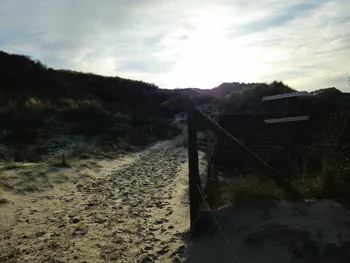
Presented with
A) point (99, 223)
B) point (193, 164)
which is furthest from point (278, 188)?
point (99, 223)

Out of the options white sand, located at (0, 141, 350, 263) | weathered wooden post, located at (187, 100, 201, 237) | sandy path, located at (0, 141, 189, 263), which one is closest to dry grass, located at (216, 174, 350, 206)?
white sand, located at (0, 141, 350, 263)

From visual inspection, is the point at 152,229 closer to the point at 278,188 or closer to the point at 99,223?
the point at 99,223

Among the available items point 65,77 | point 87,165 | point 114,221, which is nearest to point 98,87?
point 65,77

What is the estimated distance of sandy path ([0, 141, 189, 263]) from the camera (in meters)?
5.30

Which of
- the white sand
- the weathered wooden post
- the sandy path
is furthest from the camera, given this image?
the weathered wooden post

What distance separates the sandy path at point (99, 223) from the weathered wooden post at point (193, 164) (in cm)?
47

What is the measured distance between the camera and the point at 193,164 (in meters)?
5.68

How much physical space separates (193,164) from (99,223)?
2240 millimetres

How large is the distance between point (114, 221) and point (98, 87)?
36.0 meters

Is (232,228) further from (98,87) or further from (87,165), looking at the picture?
(98,87)

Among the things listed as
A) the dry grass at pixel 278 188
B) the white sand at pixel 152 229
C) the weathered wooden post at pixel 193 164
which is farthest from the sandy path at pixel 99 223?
the dry grass at pixel 278 188

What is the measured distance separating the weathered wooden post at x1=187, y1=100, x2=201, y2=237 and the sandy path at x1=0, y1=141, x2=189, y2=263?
18.5 inches

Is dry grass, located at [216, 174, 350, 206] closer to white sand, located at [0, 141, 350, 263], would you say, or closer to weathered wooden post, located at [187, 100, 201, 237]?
white sand, located at [0, 141, 350, 263]

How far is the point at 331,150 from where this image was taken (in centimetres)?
501
